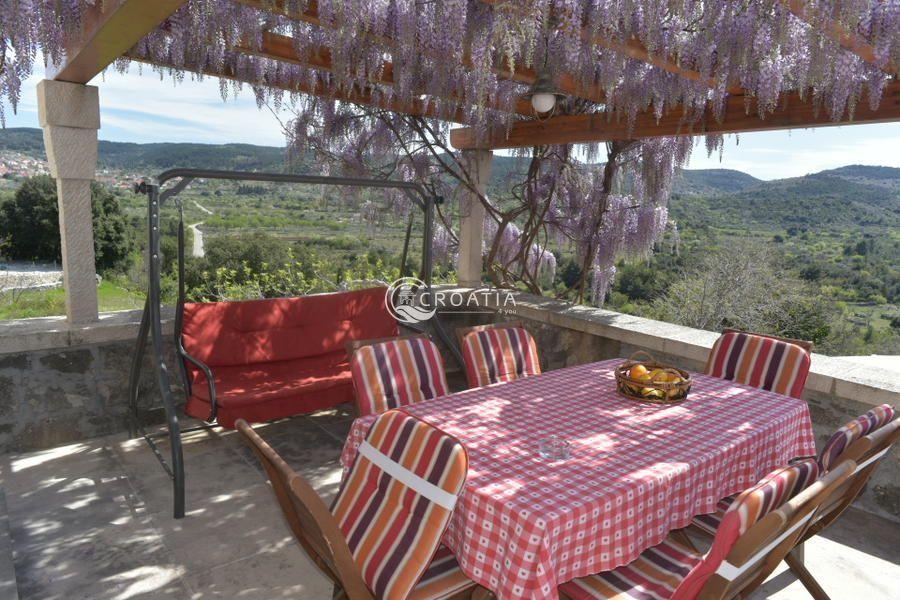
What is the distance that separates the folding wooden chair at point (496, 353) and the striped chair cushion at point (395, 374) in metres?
0.22

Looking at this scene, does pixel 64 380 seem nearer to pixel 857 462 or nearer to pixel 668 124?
pixel 857 462

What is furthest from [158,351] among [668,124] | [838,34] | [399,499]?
[668,124]

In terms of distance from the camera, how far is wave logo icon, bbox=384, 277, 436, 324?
421 centimetres

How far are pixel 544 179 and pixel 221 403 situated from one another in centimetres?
418

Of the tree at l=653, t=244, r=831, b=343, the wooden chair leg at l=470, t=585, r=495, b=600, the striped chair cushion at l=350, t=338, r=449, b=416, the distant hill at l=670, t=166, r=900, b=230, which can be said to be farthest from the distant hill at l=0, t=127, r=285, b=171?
the tree at l=653, t=244, r=831, b=343

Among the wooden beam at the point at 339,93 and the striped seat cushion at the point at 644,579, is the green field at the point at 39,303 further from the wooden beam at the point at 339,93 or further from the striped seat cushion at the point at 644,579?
the striped seat cushion at the point at 644,579

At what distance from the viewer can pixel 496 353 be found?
287 cm

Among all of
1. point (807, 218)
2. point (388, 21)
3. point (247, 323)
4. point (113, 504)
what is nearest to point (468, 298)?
point (247, 323)

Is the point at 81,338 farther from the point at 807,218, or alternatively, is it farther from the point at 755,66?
the point at 807,218

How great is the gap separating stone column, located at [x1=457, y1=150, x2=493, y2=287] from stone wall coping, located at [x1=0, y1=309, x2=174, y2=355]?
248 cm

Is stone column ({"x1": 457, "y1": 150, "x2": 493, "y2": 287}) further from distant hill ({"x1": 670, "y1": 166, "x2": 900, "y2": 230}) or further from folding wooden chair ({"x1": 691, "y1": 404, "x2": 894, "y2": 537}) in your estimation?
distant hill ({"x1": 670, "y1": 166, "x2": 900, "y2": 230})

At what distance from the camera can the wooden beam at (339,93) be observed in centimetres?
351

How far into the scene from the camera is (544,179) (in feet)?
19.9

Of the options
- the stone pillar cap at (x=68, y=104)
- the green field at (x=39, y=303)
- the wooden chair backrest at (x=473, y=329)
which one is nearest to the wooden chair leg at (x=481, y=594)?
the wooden chair backrest at (x=473, y=329)
